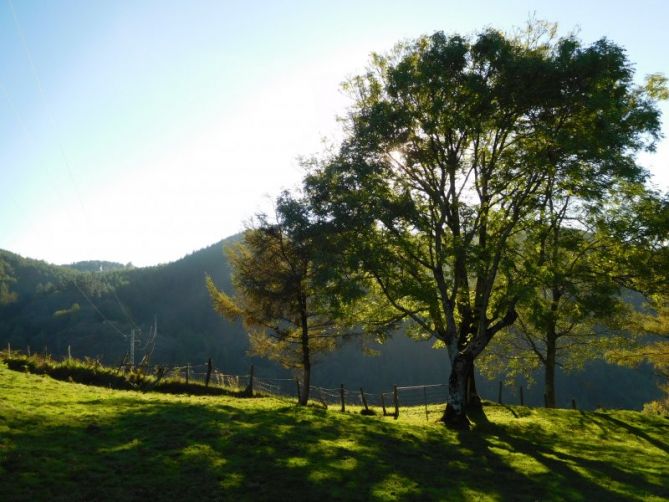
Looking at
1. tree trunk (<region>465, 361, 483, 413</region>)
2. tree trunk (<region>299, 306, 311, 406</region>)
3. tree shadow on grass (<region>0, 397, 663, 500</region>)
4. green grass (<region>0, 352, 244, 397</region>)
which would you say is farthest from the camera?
tree trunk (<region>299, 306, 311, 406</region>)

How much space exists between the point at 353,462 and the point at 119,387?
21473 mm

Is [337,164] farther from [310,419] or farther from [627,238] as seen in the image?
[627,238]

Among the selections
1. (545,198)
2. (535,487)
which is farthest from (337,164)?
(535,487)

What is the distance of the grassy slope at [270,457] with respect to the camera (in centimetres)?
1102

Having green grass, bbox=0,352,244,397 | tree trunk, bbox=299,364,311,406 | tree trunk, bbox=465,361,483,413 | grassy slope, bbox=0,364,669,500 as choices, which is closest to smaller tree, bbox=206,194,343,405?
tree trunk, bbox=299,364,311,406

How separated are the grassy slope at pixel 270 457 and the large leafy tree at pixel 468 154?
585 centimetres

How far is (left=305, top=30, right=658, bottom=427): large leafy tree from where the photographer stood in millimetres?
19562

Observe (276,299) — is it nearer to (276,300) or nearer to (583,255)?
(276,300)

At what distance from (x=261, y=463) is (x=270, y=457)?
608mm

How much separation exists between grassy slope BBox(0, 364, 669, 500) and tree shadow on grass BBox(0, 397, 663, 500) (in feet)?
0.13

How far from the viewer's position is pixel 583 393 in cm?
18650

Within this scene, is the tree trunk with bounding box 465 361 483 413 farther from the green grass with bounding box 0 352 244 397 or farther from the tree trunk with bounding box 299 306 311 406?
the green grass with bounding box 0 352 244 397

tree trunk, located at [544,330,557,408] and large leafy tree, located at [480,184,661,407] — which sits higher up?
large leafy tree, located at [480,184,661,407]

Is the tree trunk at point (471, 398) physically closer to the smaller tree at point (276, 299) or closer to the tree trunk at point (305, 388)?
the smaller tree at point (276, 299)
